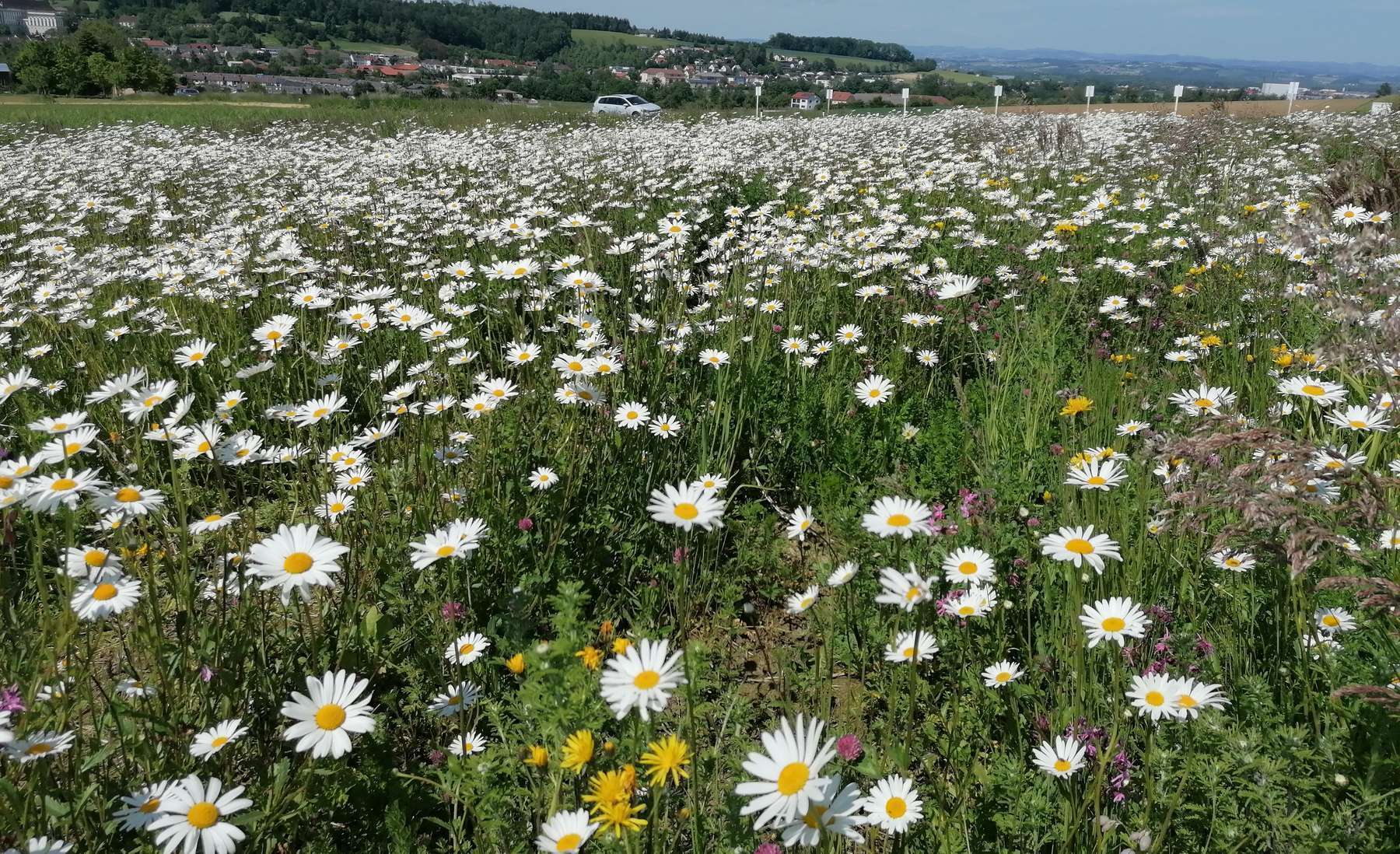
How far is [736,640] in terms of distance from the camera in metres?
2.68

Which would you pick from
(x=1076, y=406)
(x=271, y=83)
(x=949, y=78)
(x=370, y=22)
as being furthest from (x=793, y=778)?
(x=370, y=22)

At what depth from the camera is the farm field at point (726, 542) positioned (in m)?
1.52

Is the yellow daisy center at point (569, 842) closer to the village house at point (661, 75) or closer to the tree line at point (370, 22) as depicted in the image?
the village house at point (661, 75)

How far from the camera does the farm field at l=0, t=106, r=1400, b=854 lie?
1.52 meters

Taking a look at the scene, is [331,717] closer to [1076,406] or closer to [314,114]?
[1076,406]

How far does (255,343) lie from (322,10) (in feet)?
452

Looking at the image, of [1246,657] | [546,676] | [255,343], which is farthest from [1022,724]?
[255,343]

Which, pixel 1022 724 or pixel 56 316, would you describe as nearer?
pixel 1022 724

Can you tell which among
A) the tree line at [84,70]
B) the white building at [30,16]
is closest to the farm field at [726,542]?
the tree line at [84,70]

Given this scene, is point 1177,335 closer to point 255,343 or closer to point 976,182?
point 976,182

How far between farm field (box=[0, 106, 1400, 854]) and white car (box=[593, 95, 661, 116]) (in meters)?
20.1

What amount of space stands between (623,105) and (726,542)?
84.9 ft

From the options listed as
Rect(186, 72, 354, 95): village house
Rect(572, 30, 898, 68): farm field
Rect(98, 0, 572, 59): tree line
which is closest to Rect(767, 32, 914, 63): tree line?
Rect(572, 30, 898, 68): farm field

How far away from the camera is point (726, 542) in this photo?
10.3 feet
